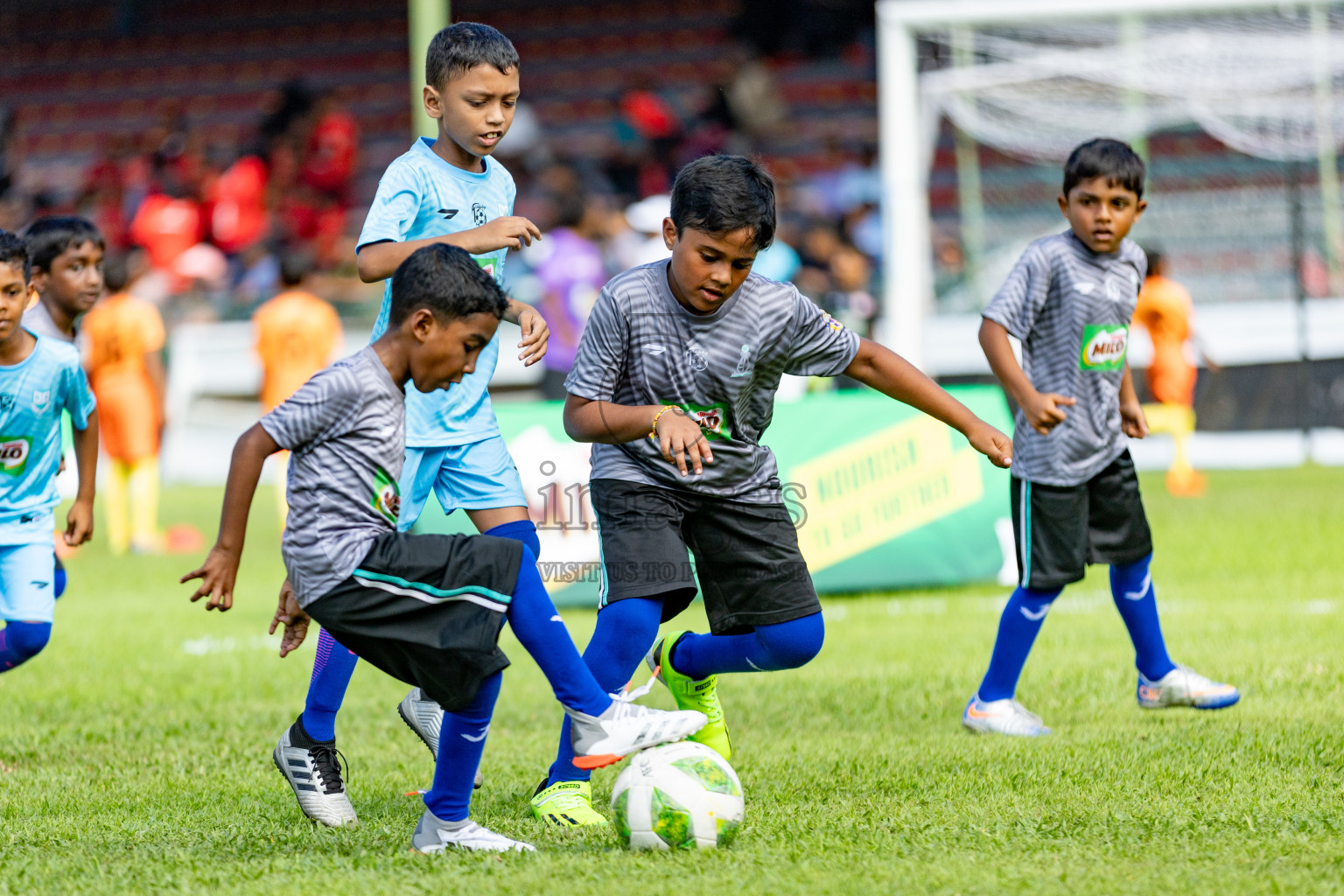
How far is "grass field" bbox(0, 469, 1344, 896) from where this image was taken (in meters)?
3.31

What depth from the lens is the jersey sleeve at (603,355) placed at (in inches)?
155

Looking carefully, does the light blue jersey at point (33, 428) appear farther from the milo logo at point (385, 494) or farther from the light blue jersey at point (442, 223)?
the milo logo at point (385, 494)

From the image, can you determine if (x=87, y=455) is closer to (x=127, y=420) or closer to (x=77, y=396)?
(x=77, y=396)

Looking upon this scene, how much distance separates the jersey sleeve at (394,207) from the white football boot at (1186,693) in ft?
9.89

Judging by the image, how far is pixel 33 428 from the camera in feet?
15.9

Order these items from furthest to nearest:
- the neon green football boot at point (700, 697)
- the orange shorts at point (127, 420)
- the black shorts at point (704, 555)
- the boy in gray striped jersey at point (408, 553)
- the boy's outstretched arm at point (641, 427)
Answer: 1. the orange shorts at point (127, 420)
2. the neon green football boot at point (700, 697)
3. the black shorts at point (704, 555)
4. the boy's outstretched arm at point (641, 427)
5. the boy in gray striped jersey at point (408, 553)

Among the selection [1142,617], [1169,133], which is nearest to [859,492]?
[1142,617]

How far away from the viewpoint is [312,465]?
3375mm

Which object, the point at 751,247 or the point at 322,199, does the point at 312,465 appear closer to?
the point at 751,247

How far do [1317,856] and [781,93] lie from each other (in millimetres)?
17379

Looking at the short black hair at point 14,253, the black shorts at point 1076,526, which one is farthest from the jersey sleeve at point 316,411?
the black shorts at point 1076,526

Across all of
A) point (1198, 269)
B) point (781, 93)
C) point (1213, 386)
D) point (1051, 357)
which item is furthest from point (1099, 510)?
point (781, 93)

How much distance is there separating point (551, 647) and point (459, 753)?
0.34 m

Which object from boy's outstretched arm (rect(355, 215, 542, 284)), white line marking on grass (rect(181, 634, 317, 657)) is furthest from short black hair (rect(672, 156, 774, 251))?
white line marking on grass (rect(181, 634, 317, 657))
